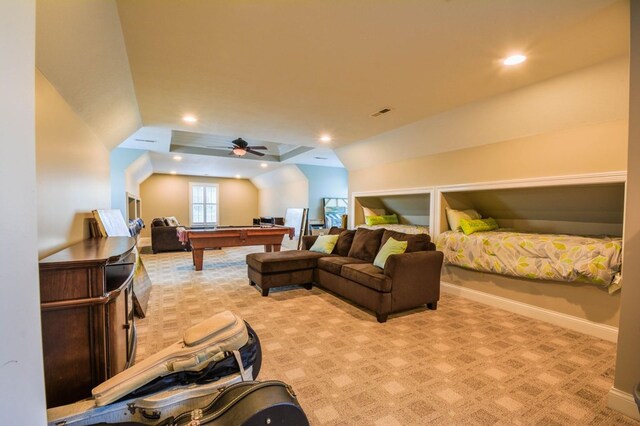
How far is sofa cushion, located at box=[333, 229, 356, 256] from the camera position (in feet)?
14.6

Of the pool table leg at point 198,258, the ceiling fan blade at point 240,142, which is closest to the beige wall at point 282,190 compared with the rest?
the ceiling fan blade at point 240,142

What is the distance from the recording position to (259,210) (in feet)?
41.1

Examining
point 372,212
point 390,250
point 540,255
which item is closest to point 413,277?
point 390,250

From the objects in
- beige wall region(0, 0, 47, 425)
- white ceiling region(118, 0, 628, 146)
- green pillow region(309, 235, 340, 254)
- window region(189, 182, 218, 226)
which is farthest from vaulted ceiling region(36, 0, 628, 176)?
window region(189, 182, 218, 226)

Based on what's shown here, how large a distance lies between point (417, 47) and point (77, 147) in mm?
3220

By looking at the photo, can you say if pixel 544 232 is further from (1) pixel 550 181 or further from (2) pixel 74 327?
(2) pixel 74 327

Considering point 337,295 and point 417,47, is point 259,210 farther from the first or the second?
point 417,47

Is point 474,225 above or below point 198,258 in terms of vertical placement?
above

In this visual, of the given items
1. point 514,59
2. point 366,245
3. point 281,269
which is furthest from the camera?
point 366,245

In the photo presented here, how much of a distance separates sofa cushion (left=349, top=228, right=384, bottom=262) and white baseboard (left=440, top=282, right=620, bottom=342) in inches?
49.7

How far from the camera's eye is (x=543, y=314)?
3.11m

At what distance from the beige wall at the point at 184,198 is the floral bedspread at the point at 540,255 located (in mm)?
9715

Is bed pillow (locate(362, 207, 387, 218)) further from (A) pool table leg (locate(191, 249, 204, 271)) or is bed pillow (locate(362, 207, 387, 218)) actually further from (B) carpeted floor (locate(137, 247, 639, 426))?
(A) pool table leg (locate(191, 249, 204, 271))

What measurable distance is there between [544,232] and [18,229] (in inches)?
Result: 193
